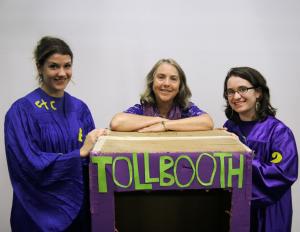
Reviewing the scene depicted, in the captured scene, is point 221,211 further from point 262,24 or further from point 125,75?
point 262,24

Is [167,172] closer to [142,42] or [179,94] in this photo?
[179,94]

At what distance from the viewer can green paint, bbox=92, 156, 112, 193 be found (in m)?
0.79

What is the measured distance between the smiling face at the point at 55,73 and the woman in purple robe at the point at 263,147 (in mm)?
676

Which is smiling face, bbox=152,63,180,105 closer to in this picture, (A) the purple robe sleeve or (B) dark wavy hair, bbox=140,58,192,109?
(B) dark wavy hair, bbox=140,58,192,109

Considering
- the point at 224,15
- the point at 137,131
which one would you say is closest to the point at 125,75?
the point at 224,15

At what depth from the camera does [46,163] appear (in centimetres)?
102

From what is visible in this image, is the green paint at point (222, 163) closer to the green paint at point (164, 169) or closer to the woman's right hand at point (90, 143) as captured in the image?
the green paint at point (164, 169)

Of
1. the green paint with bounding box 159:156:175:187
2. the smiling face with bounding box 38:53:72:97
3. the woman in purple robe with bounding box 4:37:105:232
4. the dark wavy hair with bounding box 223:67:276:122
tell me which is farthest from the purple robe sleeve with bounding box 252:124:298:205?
the smiling face with bounding box 38:53:72:97

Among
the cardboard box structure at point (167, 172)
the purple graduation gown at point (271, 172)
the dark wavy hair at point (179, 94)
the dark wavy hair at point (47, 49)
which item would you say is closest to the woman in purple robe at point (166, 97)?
the dark wavy hair at point (179, 94)

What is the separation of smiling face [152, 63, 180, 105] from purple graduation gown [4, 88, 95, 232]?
355mm

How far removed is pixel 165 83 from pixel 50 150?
550mm

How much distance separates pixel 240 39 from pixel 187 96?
0.70m

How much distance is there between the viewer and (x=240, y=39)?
1.88m

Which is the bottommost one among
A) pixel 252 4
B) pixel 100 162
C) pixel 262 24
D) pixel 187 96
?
pixel 100 162
